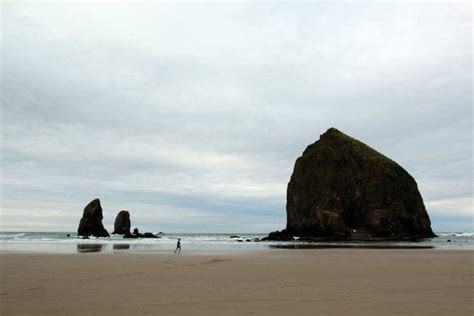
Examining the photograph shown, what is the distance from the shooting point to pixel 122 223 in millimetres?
103562

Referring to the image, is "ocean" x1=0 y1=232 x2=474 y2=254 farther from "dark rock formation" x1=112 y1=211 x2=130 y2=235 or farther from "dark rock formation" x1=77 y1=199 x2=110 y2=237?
"dark rock formation" x1=112 y1=211 x2=130 y2=235

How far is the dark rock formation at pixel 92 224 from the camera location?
87375 millimetres

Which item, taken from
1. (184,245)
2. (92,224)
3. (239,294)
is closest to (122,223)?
(92,224)

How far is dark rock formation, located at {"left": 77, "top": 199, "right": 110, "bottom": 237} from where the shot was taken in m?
87.4

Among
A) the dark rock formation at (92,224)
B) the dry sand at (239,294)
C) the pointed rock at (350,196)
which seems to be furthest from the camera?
the dark rock formation at (92,224)

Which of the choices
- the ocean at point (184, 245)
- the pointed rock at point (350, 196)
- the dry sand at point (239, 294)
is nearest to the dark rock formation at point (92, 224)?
the ocean at point (184, 245)

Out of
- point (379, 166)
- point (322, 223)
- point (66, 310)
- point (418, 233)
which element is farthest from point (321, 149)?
point (66, 310)

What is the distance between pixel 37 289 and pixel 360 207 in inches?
2950

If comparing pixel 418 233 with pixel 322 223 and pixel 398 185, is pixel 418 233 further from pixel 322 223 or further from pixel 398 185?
pixel 322 223

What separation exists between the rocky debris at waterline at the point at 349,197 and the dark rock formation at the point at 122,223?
45.1 m

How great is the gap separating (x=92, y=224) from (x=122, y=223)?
15864mm

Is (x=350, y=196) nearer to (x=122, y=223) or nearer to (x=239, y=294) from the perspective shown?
(x=122, y=223)

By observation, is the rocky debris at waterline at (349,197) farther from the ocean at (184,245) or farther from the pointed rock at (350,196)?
the ocean at (184,245)

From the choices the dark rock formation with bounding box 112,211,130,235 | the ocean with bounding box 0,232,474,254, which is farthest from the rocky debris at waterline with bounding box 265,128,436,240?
the dark rock formation with bounding box 112,211,130,235
